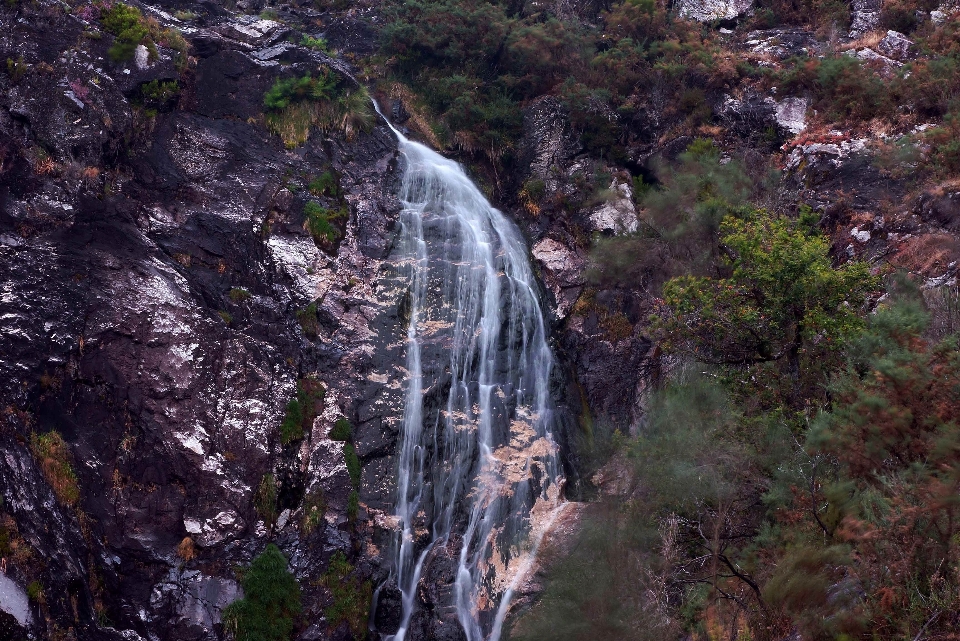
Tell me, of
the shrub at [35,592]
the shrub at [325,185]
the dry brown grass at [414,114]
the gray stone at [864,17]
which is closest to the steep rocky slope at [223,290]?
the shrub at [35,592]

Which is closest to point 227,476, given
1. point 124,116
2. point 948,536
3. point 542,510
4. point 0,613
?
point 0,613

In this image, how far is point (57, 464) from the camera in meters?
13.3

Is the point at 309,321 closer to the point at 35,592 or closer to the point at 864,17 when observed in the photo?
the point at 35,592

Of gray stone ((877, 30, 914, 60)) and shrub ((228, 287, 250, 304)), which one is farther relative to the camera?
gray stone ((877, 30, 914, 60))

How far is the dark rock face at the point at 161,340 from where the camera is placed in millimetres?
13367

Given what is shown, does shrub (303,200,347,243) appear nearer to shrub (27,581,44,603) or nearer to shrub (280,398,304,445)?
shrub (280,398,304,445)

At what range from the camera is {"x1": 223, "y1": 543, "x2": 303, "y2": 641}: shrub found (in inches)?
527

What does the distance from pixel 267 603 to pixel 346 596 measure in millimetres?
1567

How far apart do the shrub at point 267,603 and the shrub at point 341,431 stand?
281 cm

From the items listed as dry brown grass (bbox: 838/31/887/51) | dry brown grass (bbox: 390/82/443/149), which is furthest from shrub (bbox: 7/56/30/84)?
dry brown grass (bbox: 838/31/887/51)

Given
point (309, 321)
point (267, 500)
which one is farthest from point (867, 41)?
point (267, 500)

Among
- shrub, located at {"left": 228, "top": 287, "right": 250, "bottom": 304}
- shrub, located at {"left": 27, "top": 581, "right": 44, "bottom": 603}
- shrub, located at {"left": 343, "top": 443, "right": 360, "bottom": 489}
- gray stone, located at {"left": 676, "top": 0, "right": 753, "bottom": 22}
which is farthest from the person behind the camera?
gray stone, located at {"left": 676, "top": 0, "right": 753, "bottom": 22}

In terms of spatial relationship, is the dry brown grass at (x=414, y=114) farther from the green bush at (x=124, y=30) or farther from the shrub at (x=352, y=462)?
the shrub at (x=352, y=462)

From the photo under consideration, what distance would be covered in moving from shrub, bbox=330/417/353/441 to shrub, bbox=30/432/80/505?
16.9 feet
